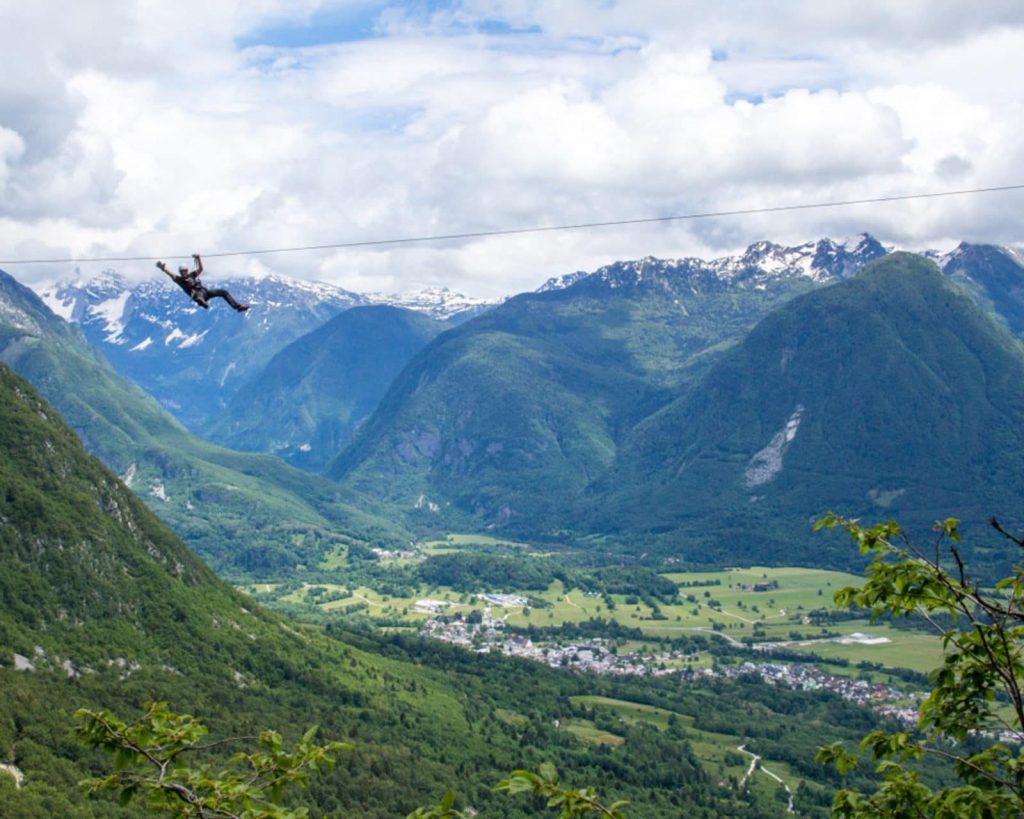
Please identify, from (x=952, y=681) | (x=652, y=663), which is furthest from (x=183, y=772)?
(x=652, y=663)

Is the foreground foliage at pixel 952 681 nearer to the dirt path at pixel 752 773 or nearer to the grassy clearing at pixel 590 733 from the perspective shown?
the dirt path at pixel 752 773

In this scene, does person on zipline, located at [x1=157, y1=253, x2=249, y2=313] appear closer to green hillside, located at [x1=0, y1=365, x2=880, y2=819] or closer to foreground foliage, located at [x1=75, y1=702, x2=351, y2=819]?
foreground foliage, located at [x1=75, y1=702, x2=351, y2=819]

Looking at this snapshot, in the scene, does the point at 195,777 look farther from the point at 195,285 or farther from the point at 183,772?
→ the point at 195,285

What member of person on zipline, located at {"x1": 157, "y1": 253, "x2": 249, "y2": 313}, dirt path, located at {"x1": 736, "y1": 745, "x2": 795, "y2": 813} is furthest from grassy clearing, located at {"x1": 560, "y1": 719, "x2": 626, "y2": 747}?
person on zipline, located at {"x1": 157, "y1": 253, "x2": 249, "y2": 313}

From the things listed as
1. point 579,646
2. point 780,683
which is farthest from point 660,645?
point 780,683

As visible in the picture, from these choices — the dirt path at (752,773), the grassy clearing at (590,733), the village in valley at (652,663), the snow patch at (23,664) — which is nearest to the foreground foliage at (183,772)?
the snow patch at (23,664)
